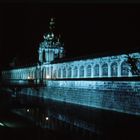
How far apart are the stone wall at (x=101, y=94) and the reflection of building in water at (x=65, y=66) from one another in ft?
3.62

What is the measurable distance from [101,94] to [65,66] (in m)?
10.8

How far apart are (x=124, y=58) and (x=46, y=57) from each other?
86.6ft

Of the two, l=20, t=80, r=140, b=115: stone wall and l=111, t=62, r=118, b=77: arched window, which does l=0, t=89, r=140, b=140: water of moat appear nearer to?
l=20, t=80, r=140, b=115: stone wall

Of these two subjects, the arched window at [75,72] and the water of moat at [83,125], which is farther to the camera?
the arched window at [75,72]

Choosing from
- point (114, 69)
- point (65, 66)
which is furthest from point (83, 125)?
point (65, 66)

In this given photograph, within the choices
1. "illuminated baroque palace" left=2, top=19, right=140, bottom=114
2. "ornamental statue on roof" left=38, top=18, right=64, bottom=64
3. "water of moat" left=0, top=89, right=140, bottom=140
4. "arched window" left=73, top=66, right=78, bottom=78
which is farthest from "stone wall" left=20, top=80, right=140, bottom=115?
"ornamental statue on roof" left=38, top=18, right=64, bottom=64

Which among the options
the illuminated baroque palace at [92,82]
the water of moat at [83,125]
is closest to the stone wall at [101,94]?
the illuminated baroque palace at [92,82]

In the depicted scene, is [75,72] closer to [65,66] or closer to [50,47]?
[65,66]

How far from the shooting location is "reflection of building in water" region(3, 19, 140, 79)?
26.9 meters

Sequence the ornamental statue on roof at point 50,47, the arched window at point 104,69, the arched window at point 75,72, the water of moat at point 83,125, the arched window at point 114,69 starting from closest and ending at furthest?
1. the water of moat at point 83,125
2. the arched window at point 114,69
3. the arched window at point 104,69
4. the arched window at point 75,72
5. the ornamental statue on roof at point 50,47

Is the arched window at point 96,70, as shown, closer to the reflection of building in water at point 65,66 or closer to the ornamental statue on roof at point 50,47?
the reflection of building in water at point 65,66

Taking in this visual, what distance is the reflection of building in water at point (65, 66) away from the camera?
26922 mm

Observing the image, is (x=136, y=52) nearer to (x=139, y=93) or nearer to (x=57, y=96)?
(x=139, y=93)

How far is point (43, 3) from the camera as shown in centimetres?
775
